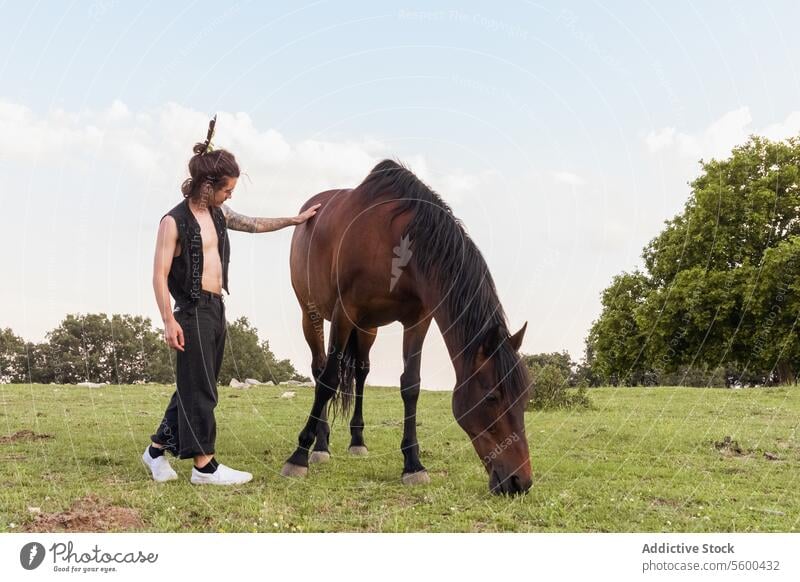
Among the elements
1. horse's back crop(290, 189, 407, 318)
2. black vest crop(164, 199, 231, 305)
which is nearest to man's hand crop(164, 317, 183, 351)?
black vest crop(164, 199, 231, 305)

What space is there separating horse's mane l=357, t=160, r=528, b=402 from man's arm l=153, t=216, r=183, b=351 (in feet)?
7.34

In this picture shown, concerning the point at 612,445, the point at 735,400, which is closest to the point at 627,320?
the point at 735,400

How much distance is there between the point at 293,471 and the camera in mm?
6625

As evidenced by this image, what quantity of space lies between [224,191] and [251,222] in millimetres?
767

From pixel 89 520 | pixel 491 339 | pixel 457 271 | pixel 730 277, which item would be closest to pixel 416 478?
pixel 491 339

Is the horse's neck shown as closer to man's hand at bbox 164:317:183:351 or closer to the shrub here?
man's hand at bbox 164:317:183:351

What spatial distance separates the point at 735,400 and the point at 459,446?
907 cm

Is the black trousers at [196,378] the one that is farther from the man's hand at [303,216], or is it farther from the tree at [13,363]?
the tree at [13,363]

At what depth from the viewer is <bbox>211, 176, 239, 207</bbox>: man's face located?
20.6ft

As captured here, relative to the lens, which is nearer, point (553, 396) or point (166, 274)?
point (166, 274)

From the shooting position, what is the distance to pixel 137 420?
11289 millimetres

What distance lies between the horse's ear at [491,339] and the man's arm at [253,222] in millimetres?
2916

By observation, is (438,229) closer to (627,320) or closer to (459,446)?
(459,446)

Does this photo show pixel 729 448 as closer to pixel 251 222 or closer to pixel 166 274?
pixel 251 222
